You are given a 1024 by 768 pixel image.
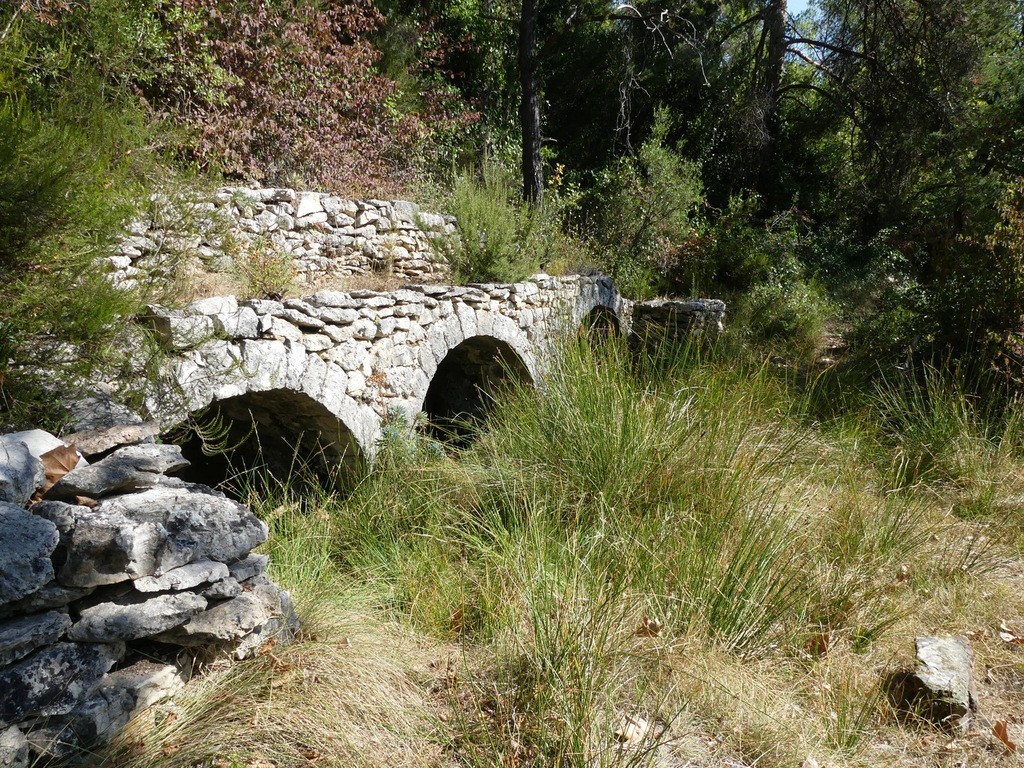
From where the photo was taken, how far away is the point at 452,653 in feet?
9.98

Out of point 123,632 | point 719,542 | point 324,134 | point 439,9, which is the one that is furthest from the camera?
point 439,9

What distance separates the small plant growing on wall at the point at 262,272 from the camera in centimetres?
489

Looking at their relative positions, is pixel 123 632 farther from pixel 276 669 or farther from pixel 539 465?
pixel 539 465

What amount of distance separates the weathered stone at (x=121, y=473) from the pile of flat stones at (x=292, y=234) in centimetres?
150

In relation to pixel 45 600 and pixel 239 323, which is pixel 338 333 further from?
pixel 45 600

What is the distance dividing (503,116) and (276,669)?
11.8 m

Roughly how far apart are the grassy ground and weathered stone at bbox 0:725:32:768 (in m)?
0.26

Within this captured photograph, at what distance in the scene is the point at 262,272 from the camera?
5.03 metres

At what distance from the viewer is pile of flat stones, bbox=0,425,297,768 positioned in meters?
2.07

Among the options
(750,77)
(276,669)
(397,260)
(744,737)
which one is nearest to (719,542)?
(744,737)

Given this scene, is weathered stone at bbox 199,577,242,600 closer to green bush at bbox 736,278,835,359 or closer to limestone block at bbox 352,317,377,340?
limestone block at bbox 352,317,377,340

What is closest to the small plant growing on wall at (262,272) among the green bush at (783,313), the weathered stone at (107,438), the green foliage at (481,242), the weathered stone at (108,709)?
the green foliage at (481,242)

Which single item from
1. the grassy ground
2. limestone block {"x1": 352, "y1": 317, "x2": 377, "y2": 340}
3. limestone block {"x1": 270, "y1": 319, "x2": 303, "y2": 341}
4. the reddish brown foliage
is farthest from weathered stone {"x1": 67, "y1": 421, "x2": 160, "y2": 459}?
the reddish brown foliage

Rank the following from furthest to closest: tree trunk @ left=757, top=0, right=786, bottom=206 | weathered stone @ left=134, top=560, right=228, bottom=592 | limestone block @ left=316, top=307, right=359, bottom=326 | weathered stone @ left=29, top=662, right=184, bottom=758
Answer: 1. tree trunk @ left=757, top=0, right=786, bottom=206
2. limestone block @ left=316, top=307, right=359, bottom=326
3. weathered stone @ left=134, top=560, right=228, bottom=592
4. weathered stone @ left=29, top=662, right=184, bottom=758
